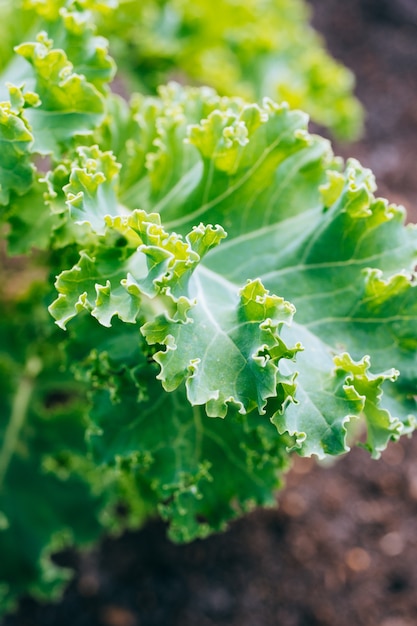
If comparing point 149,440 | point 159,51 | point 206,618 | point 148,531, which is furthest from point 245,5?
point 206,618

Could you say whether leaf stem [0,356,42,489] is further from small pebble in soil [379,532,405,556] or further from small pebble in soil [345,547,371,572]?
small pebble in soil [379,532,405,556]

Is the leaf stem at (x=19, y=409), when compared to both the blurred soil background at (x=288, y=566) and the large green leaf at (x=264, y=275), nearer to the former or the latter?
the blurred soil background at (x=288, y=566)

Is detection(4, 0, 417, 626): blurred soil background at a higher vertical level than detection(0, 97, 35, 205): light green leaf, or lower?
lower

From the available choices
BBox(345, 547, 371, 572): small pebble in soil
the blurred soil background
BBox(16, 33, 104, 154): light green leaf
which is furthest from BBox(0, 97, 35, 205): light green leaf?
BBox(345, 547, 371, 572): small pebble in soil

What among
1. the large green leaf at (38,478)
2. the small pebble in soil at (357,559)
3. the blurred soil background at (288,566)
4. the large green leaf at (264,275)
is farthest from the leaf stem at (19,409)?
the small pebble in soil at (357,559)

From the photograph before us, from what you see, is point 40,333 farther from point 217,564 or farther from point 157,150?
point 217,564

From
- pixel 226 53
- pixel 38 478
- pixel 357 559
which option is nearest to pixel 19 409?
pixel 38 478
